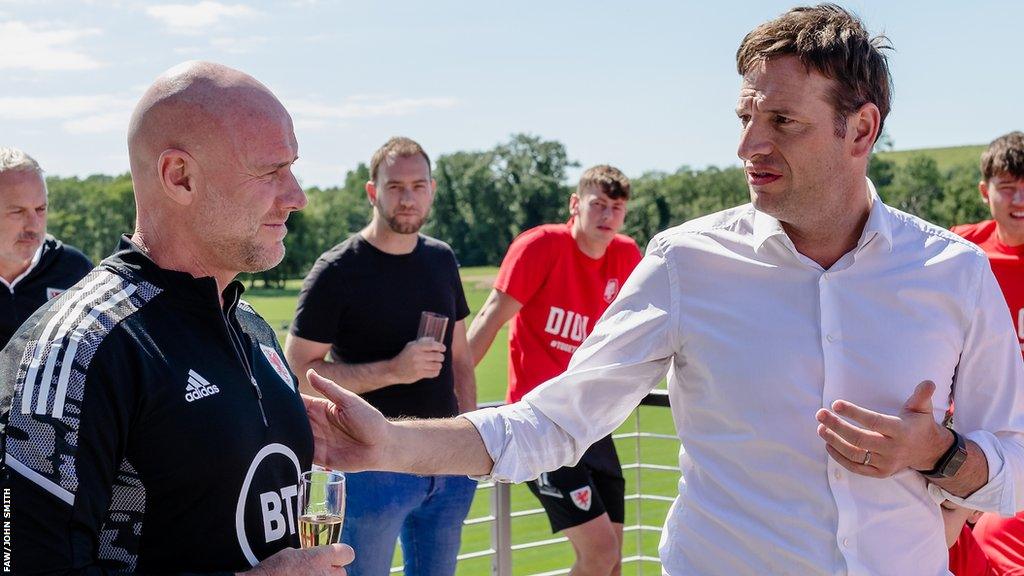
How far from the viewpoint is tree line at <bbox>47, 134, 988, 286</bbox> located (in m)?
72.3

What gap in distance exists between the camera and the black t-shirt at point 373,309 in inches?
172

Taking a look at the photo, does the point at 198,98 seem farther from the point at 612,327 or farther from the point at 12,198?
the point at 12,198

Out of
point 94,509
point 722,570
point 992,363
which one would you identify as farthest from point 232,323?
point 992,363

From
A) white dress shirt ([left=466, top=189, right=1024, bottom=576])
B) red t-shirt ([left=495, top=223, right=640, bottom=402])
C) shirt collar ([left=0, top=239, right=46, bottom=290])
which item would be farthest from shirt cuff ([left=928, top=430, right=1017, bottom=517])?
shirt collar ([left=0, top=239, right=46, bottom=290])

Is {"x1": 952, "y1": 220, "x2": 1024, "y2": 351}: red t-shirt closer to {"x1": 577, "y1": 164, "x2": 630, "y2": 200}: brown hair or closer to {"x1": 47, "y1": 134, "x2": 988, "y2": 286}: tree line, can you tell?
{"x1": 577, "y1": 164, "x2": 630, "y2": 200}: brown hair

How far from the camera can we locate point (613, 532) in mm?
4984

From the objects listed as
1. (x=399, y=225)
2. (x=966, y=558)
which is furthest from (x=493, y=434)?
(x=399, y=225)

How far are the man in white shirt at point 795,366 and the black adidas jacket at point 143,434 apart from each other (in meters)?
0.27

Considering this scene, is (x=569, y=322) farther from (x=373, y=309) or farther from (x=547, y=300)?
(x=373, y=309)

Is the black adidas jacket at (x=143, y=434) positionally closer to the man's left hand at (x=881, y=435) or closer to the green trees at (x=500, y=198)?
the man's left hand at (x=881, y=435)

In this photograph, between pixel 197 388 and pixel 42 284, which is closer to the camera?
pixel 197 388

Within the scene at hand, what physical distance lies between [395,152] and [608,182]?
4.25 ft

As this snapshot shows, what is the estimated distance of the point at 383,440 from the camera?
211cm

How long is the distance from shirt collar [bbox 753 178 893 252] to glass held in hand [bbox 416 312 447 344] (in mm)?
2114
